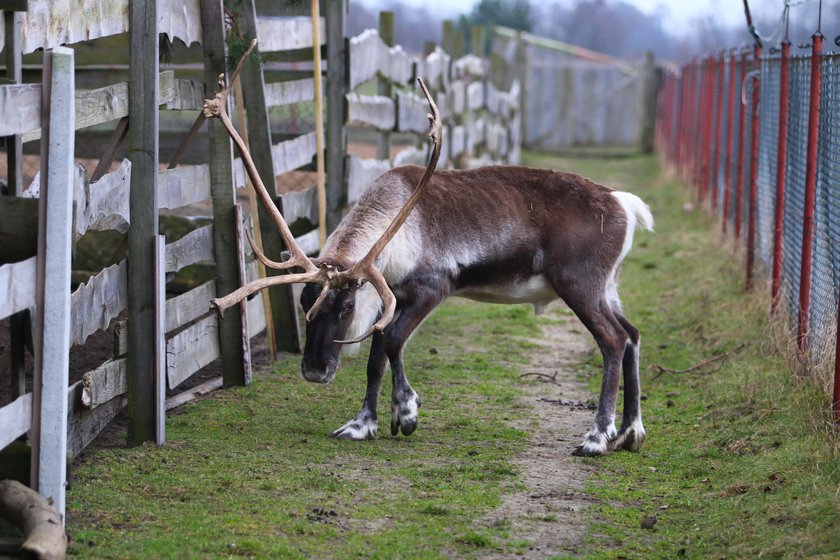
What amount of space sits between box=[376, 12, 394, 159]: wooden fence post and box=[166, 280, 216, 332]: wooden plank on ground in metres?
3.97

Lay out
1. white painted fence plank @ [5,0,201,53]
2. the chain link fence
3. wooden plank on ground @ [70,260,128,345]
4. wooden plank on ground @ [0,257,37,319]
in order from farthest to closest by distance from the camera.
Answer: the chain link fence
wooden plank on ground @ [70,260,128,345]
white painted fence plank @ [5,0,201,53]
wooden plank on ground @ [0,257,37,319]

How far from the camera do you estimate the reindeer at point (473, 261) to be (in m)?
5.66

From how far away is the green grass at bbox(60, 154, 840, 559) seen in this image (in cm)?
428

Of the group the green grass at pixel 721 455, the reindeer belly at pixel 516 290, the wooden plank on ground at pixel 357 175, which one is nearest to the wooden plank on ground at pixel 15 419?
the green grass at pixel 721 455

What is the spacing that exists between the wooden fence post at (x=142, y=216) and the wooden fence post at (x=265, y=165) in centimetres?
132

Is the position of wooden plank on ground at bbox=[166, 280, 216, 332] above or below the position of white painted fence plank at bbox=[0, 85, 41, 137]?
below

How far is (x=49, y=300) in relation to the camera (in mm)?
4008

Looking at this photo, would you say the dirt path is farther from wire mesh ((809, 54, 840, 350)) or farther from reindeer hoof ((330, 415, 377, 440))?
wire mesh ((809, 54, 840, 350))

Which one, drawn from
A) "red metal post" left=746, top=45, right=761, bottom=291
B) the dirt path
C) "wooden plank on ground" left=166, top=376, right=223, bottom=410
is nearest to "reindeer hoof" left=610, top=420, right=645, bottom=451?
the dirt path

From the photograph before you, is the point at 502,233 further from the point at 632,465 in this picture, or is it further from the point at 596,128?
the point at 596,128

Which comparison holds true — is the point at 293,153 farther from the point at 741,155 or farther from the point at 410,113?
the point at 741,155

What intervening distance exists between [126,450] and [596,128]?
2291cm

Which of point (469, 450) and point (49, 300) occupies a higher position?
point (49, 300)

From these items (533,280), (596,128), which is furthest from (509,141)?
(533,280)
